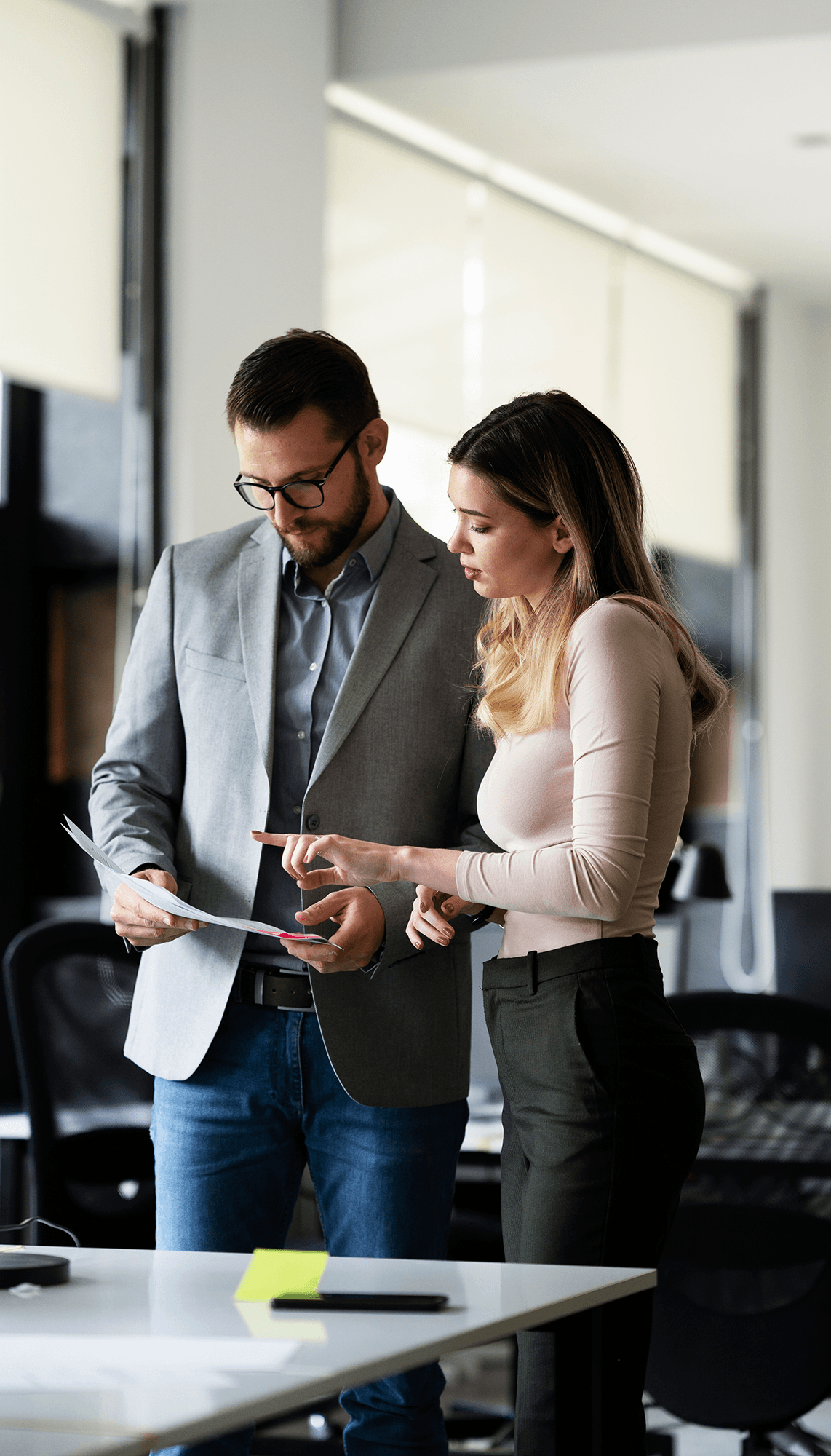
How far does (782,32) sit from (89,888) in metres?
2.83

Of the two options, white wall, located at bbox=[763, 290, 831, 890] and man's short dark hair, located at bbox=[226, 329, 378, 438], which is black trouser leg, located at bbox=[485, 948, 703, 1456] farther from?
white wall, located at bbox=[763, 290, 831, 890]

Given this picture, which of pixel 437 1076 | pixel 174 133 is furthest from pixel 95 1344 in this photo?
pixel 174 133

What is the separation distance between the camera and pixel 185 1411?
1082 mm

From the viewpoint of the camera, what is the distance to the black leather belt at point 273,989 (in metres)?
1.99

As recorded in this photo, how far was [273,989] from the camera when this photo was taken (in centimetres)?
200

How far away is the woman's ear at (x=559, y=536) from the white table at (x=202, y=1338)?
2.43ft

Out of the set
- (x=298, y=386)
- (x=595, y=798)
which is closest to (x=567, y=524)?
(x=595, y=798)

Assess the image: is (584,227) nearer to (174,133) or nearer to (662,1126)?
(174,133)

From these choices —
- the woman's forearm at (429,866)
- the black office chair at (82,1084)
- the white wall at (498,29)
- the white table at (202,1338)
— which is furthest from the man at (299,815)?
the white wall at (498,29)

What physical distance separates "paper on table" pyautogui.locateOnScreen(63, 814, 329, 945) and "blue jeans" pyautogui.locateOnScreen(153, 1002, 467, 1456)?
190 millimetres

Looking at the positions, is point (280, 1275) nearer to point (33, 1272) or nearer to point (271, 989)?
point (33, 1272)

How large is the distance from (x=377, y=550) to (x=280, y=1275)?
989 millimetres

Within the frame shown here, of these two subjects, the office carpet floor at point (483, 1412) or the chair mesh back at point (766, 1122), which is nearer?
the chair mesh back at point (766, 1122)

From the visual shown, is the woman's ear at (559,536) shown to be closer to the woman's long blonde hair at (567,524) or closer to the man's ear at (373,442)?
the woman's long blonde hair at (567,524)
